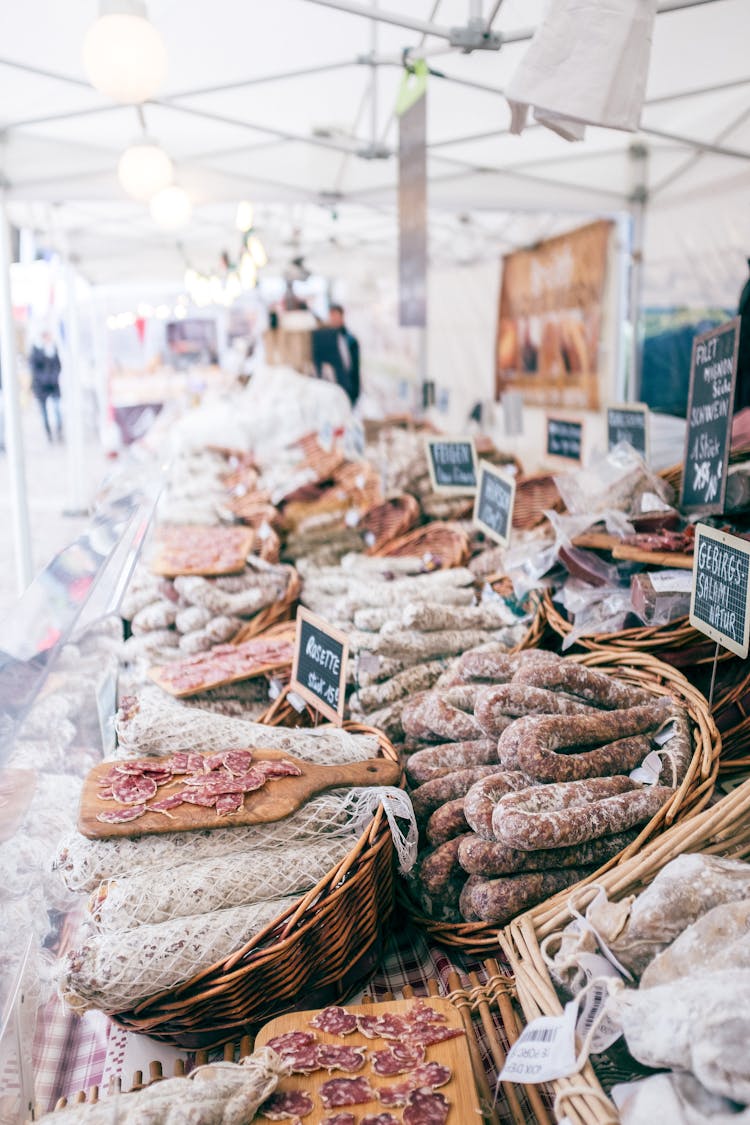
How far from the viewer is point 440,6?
13.5 feet

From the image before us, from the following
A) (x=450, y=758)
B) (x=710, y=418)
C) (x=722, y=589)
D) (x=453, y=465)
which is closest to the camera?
(x=722, y=589)

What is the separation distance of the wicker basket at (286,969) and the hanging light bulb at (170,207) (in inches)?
177

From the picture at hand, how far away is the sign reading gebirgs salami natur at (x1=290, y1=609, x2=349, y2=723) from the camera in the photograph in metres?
1.97

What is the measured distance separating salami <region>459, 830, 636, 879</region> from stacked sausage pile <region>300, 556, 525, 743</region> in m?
0.60

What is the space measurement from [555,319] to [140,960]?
7160mm

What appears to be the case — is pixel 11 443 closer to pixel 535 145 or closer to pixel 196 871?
pixel 535 145

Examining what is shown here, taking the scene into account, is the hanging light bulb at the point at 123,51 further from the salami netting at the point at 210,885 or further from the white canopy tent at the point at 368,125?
the salami netting at the point at 210,885

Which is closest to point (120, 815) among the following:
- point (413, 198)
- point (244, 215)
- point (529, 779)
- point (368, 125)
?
point (529, 779)

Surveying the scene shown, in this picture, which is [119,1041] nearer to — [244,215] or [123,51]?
[123,51]

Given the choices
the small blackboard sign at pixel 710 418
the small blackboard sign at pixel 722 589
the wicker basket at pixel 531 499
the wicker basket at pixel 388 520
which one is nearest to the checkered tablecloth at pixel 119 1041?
the small blackboard sign at pixel 722 589

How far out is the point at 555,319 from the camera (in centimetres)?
770

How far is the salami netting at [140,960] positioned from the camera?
130 centimetres

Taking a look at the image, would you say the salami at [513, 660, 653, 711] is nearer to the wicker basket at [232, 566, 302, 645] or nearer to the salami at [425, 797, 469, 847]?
the salami at [425, 797, 469, 847]

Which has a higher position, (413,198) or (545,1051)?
(413,198)
